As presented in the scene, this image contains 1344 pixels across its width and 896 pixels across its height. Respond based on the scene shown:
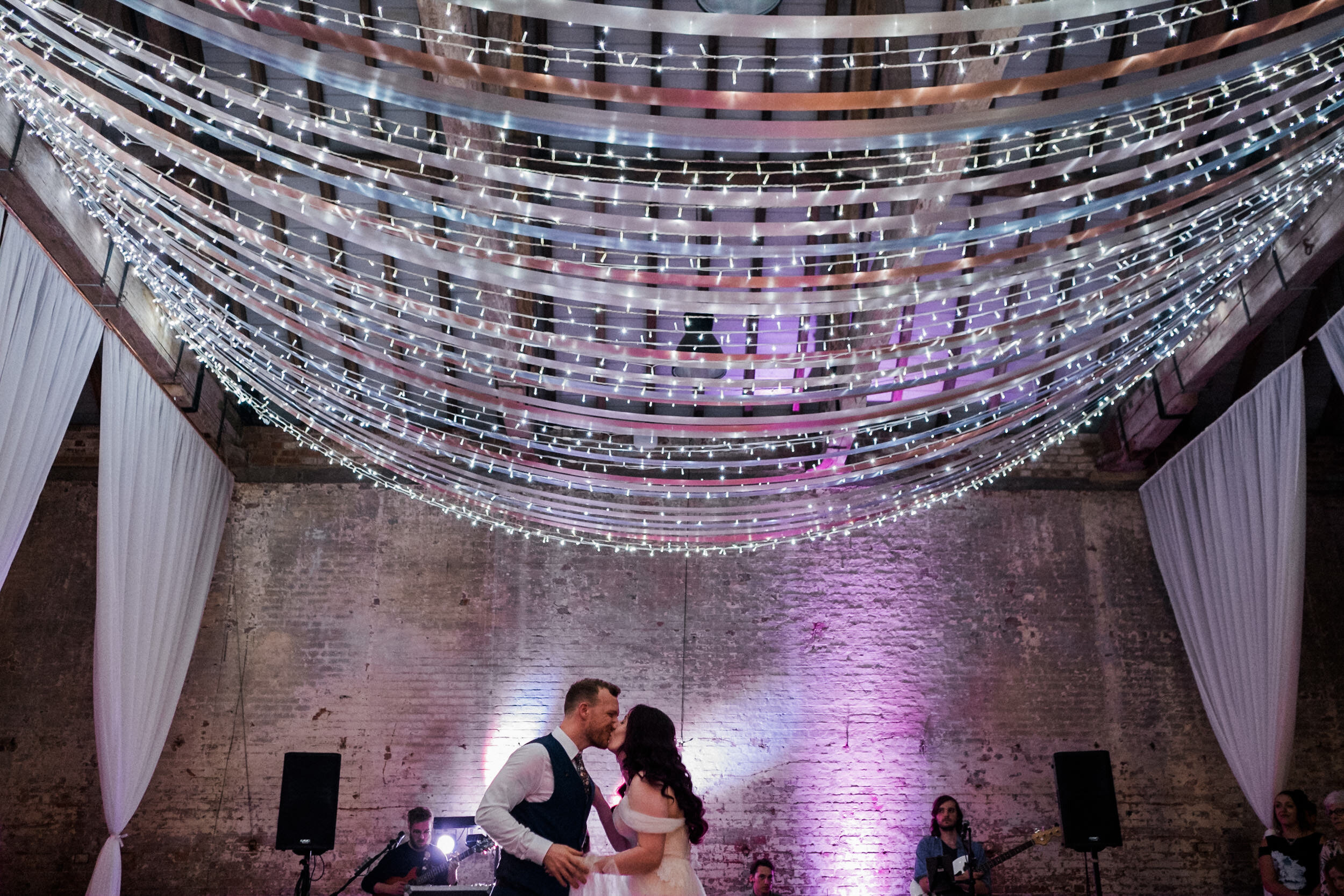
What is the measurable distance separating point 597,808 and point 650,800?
16 centimetres

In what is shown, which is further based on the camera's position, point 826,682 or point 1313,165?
point 826,682

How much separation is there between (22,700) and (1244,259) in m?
8.23

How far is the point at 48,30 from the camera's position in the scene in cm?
326

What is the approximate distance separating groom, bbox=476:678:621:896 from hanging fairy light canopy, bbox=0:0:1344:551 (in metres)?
1.42

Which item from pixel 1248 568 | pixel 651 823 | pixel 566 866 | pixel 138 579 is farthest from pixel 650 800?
pixel 1248 568

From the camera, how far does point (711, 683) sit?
7.64 m

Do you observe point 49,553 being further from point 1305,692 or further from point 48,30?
point 1305,692

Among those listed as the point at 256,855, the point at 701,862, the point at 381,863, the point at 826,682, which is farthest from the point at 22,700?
the point at 826,682

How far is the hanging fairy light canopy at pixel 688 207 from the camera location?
2.84 metres

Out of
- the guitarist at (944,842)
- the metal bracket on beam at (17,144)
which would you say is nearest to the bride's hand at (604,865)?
the guitarist at (944,842)

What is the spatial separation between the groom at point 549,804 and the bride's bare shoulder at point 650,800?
0.52 ft

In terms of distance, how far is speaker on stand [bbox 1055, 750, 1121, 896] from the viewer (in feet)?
20.4

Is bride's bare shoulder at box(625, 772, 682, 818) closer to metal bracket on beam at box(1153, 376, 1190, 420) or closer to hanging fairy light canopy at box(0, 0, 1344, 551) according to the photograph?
hanging fairy light canopy at box(0, 0, 1344, 551)

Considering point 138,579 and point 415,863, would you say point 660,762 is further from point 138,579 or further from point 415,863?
point 138,579
